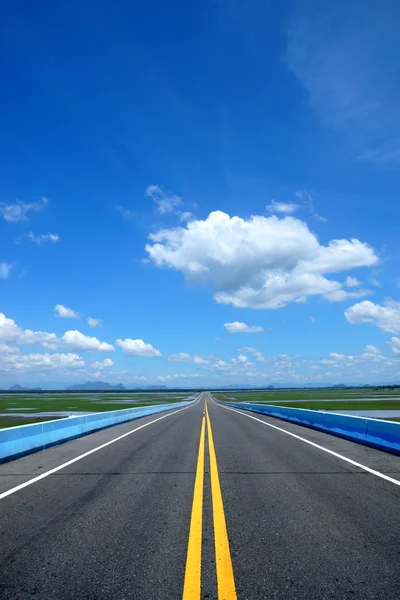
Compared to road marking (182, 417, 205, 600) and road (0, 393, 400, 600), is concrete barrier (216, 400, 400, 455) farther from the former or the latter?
road marking (182, 417, 205, 600)

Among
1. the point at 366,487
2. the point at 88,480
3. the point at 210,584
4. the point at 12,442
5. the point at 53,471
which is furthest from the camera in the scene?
the point at 12,442

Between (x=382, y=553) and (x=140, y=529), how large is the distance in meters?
3.12

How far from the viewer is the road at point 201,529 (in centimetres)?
406

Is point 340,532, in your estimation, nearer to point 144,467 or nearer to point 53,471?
point 144,467

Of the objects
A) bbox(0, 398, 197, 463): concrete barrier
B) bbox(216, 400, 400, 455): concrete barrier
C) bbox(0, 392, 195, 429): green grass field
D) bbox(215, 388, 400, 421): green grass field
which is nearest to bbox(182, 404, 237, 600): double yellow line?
bbox(0, 398, 197, 463): concrete barrier

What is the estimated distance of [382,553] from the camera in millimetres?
4773

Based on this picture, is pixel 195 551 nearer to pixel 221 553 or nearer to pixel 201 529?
pixel 221 553

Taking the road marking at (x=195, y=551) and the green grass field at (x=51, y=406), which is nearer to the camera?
the road marking at (x=195, y=551)

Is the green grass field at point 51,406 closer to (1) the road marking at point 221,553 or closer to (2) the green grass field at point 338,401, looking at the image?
(2) the green grass field at point 338,401

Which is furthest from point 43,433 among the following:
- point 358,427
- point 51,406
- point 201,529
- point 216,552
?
point 51,406

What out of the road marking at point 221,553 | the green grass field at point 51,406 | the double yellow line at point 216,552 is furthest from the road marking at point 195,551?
the green grass field at point 51,406

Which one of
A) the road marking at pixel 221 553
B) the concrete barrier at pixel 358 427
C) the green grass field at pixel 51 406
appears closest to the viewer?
the road marking at pixel 221 553

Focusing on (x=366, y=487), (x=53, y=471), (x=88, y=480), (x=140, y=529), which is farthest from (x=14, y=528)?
(x=366, y=487)

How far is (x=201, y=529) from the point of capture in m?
5.61
